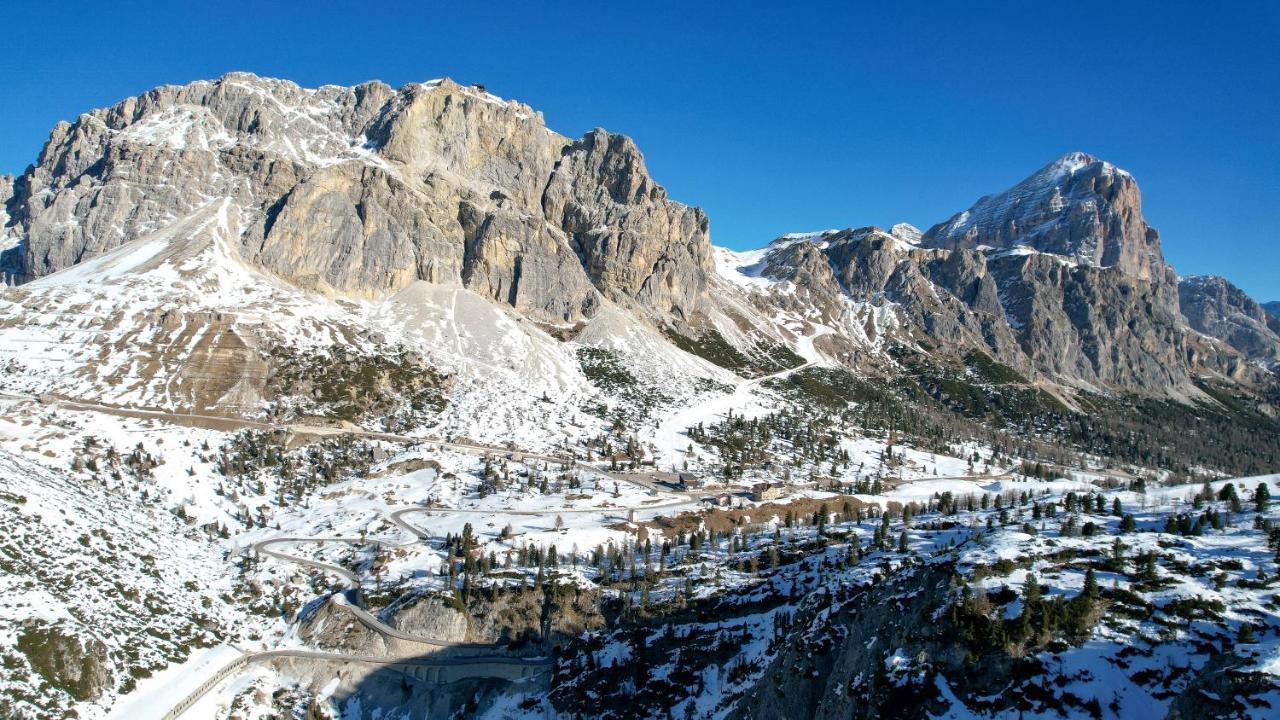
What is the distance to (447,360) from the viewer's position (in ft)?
648

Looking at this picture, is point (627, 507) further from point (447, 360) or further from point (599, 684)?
point (447, 360)

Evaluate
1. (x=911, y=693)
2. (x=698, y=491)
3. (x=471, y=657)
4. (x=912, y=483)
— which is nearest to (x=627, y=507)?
(x=698, y=491)

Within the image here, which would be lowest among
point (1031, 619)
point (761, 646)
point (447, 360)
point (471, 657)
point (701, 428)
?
point (471, 657)

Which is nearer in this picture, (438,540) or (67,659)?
(67,659)

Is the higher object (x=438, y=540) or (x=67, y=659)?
(x=438, y=540)

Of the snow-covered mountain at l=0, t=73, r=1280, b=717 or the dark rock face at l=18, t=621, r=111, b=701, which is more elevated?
the snow-covered mountain at l=0, t=73, r=1280, b=717

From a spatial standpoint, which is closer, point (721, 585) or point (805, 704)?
point (805, 704)

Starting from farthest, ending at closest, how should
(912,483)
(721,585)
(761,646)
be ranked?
1. (912,483)
2. (721,585)
3. (761,646)

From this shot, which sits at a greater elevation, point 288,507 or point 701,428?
point 701,428

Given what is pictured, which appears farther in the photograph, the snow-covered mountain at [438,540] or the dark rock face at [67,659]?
the dark rock face at [67,659]

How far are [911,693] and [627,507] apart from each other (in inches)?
3376

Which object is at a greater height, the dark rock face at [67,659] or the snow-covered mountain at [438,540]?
the snow-covered mountain at [438,540]

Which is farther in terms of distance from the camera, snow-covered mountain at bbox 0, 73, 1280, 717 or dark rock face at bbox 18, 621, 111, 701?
dark rock face at bbox 18, 621, 111, 701

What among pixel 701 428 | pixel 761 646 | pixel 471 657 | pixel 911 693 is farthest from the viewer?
pixel 701 428
